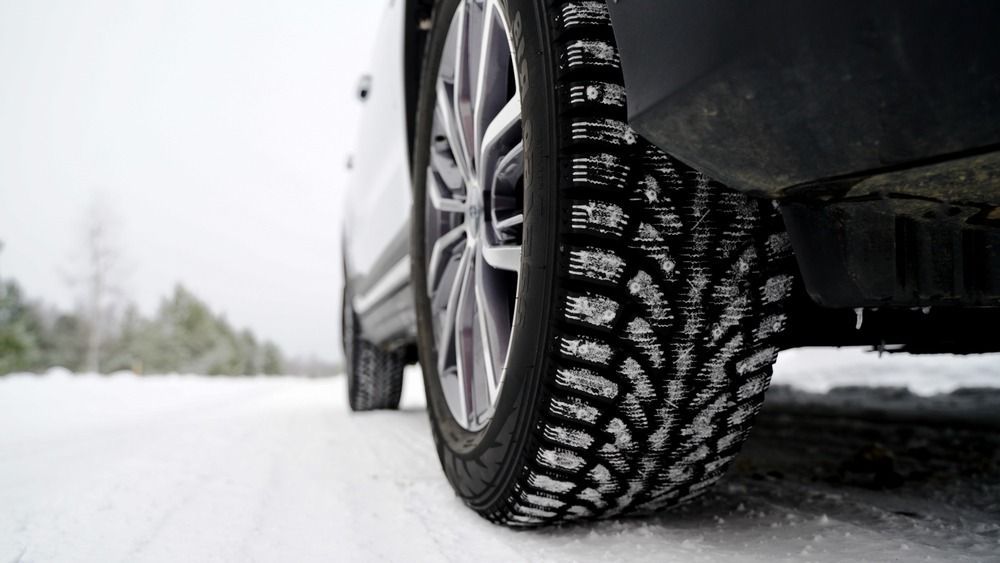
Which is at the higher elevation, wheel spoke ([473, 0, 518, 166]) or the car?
wheel spoke ([473, 0, 518, 166])

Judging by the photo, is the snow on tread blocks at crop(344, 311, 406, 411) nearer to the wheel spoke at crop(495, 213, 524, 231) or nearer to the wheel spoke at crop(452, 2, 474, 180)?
the wheel spoke at crop(452, 2, 474, 180)

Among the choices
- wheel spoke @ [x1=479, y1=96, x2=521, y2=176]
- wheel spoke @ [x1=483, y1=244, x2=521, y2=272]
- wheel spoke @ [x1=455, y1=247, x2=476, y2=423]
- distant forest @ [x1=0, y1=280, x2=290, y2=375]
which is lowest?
distant forest @ [x1=0, y1=280, x2=290, y2=375]

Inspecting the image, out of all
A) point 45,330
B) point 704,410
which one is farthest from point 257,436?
point 45,330

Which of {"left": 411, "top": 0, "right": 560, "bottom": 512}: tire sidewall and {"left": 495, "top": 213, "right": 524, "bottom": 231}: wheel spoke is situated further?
{"left": 495, "top": 213, "right": 524, "bottom": 231}: wheel spoke

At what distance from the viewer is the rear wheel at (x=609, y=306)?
923 mm

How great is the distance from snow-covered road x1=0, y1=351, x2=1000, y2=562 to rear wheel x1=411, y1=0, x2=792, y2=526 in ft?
0.40

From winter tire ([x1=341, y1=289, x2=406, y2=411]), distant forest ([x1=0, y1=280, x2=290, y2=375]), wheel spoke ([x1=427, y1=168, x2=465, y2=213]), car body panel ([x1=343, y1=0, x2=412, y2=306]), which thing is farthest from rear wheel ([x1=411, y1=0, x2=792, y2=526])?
distant forest ([x1=0, y1=280, x2=290, y2=375])

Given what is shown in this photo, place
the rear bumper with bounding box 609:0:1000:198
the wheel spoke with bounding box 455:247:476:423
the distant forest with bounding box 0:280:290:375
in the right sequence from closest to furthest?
1. the rear bumper with bounding box 609:0:1000:198
2. the wheel spoke with bounding box 455:247:476:423
3. the distant forest with bounding box 0:280:290:375

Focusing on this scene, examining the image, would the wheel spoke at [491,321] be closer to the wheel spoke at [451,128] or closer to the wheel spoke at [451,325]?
the wheel spoke at [451,325]

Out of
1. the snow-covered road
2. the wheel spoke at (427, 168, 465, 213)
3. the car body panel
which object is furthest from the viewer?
the car body panel

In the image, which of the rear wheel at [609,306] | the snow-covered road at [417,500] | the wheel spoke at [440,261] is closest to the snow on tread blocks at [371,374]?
the snow-covered road at [417,500]

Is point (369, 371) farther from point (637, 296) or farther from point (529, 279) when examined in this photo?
point (637, 296)

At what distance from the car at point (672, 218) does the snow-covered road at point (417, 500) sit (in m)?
0.11

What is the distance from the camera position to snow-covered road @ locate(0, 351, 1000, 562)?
110cm
